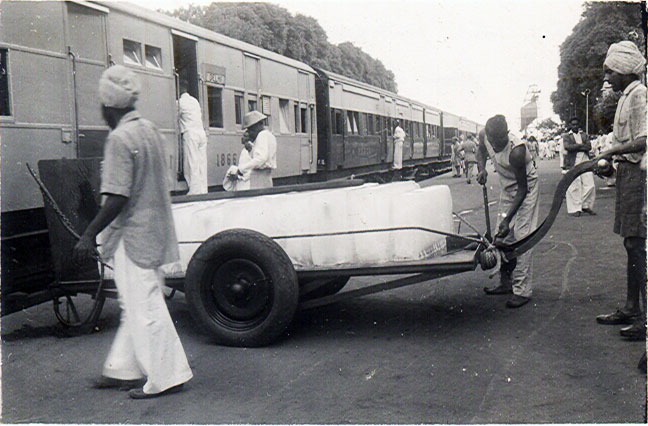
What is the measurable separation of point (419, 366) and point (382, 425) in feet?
3.39

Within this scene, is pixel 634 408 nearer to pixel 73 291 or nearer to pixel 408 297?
pixel 408 297

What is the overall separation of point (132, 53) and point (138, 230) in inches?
211

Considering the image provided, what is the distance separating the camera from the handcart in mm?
4816

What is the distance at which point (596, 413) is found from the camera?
3.64m

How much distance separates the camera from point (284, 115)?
15211 millimetres

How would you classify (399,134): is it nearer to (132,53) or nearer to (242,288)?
(132,53)

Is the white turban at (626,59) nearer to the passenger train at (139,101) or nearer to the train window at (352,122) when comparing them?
the passenger train at (139,101)

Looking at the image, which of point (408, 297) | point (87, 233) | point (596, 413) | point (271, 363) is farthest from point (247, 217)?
point (596, 413)

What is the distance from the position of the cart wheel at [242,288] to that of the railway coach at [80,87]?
69 centimetres

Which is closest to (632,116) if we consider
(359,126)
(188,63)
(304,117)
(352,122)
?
(188,63)

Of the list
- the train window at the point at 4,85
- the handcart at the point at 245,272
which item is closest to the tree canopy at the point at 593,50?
the handcart at the point at 245,272

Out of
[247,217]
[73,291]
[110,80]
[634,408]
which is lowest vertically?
[634,408]

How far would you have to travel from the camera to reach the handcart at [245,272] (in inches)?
190

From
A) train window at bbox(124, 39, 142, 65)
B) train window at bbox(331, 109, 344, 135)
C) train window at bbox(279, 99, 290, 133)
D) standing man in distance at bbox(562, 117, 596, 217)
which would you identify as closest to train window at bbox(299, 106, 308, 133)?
train window at bbox(279, 99, 290, 133)
